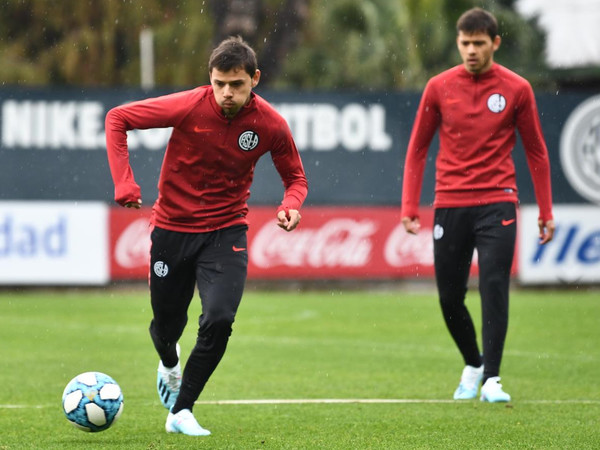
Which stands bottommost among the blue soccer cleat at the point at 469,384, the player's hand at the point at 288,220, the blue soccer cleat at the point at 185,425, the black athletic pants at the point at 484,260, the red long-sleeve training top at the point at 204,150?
the blue soccer cleat at the point at 469,384

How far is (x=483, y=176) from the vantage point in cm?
804

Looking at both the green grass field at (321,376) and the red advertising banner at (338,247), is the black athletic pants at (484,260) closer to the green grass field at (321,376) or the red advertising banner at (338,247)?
the green grass field at (321,376)

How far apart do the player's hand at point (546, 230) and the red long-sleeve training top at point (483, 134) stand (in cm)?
3

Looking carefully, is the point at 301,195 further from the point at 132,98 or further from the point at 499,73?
the point at 132,98

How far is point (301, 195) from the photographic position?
6992 millimetres

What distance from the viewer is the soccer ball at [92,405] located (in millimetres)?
6531

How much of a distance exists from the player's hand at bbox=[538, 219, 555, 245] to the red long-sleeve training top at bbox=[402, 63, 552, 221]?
3 centimetres

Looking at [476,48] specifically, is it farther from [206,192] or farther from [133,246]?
[133,246]

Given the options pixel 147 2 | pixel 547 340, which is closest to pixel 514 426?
pixel 547 340

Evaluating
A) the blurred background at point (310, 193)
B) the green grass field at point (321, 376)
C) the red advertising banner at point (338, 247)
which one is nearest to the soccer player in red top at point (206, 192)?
the green grass field at point (321, 376)

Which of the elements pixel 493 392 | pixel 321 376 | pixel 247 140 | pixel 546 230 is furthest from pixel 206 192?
pixel 321 376

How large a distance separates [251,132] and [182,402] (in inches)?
60.6

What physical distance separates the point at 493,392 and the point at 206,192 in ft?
7.89

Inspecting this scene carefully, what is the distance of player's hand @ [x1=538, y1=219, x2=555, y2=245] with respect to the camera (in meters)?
8.20
